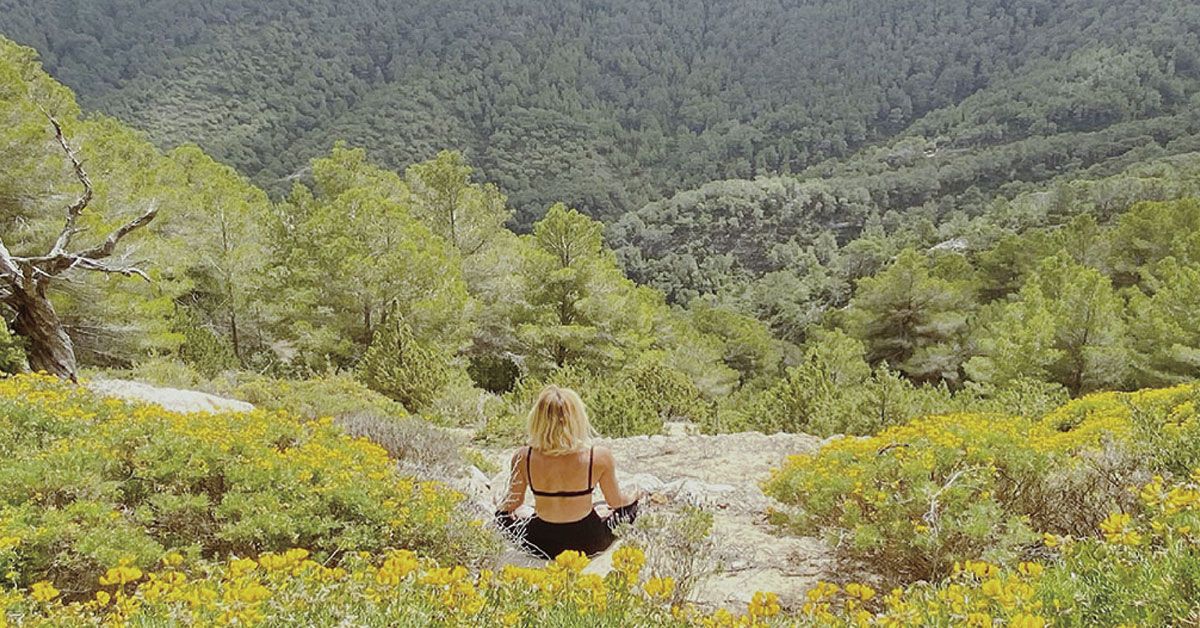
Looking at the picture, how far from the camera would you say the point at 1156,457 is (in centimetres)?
326

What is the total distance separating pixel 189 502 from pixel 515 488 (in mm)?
1646

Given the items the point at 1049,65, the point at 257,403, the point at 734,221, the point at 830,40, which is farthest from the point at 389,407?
the point at 830,40

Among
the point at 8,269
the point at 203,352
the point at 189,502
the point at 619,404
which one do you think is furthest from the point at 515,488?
the point at 203,352

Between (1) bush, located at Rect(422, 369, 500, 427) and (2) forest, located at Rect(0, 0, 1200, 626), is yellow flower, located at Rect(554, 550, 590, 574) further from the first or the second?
(1) bush, located at Rect(422, 369, 500, 427)

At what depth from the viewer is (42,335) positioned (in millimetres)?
6879

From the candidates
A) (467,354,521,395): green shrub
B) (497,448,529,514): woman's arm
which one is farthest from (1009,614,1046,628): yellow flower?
(467,354,521,395): green shrub

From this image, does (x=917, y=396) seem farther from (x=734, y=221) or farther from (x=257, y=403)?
(x=734, y=221)

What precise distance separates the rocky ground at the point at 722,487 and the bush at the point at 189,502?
63 centimetres

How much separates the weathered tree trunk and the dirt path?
4579 millimetres

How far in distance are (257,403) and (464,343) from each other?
660 cm

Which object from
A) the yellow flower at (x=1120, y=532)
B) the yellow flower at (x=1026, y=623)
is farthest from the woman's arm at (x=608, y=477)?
the yellow flower at (x=1026, y=623)

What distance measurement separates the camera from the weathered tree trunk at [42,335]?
→ 6.79m

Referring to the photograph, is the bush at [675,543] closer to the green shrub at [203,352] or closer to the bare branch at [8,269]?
the bare branch at [8,269]

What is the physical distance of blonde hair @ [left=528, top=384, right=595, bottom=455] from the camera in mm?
3799
